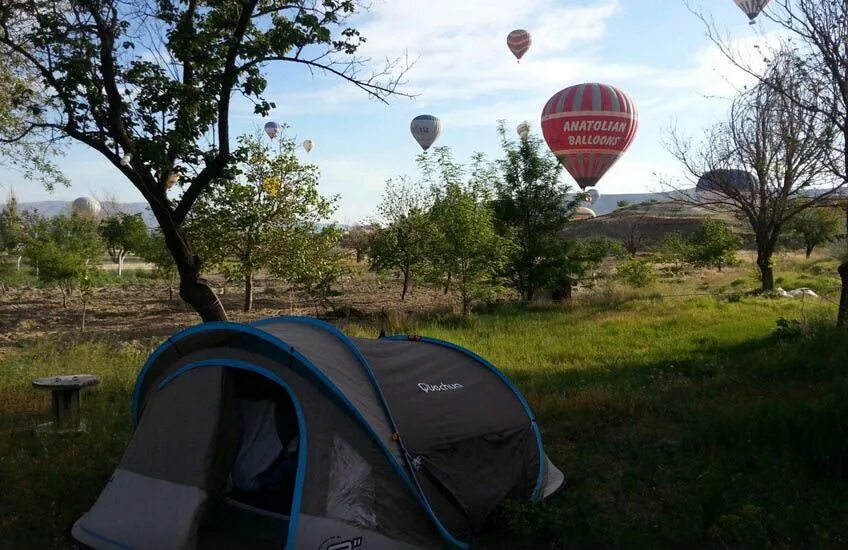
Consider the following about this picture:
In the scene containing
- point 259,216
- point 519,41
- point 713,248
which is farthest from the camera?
point 519,41

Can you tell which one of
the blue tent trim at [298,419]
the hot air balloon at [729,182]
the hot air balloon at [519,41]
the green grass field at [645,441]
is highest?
the hot air balloon at [519,41]

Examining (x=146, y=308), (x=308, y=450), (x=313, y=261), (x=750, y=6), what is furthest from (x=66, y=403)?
(x=750, y=6)

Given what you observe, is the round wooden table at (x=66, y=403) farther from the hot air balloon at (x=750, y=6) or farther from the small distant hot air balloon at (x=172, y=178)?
the hot air balloon at (x=750, y=6)

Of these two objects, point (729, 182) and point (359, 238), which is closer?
point (729, 182)

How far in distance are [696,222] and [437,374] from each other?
79.6m

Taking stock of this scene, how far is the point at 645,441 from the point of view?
6.80 meters

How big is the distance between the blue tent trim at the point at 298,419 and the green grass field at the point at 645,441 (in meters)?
1.49

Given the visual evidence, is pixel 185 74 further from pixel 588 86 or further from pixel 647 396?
pixel 588 86

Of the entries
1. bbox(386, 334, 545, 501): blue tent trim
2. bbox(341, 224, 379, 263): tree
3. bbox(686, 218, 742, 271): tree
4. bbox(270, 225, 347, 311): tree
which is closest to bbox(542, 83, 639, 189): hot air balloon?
bbox(686, 218, 742, 271): tree

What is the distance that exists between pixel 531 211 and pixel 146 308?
12.9m

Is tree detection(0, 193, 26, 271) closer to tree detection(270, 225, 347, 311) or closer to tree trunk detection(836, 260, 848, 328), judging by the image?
tree detection(270, 225, 347, 311)

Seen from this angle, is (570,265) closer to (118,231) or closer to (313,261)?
(313,261)

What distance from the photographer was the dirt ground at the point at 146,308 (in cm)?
1656

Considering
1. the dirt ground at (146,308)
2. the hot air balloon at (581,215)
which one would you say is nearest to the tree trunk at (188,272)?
the dirt ground at (146,308)
